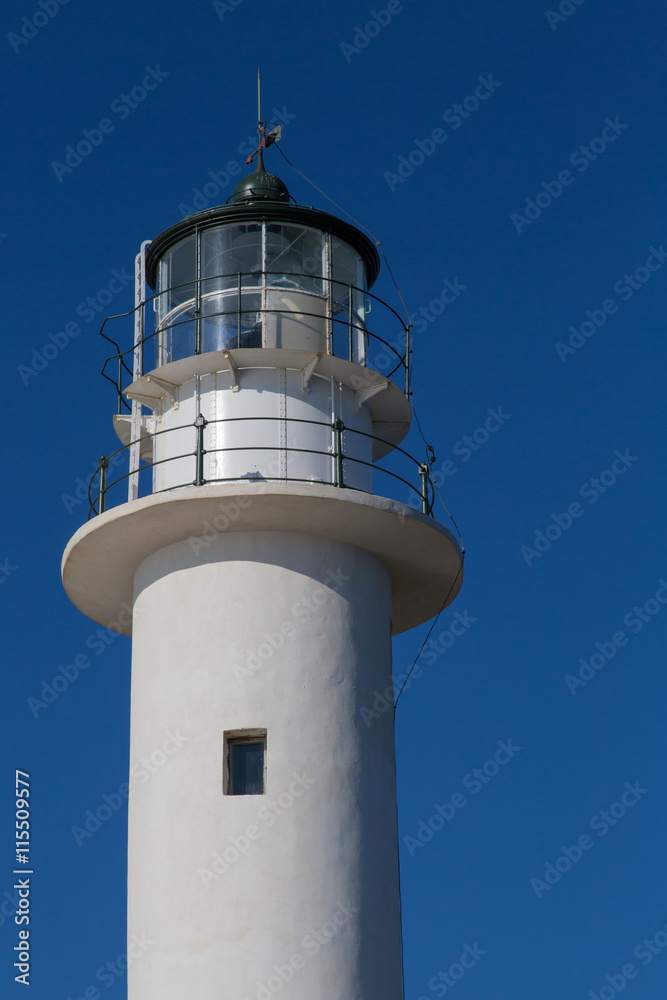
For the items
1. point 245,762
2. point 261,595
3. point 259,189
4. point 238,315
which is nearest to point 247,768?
point 245,762

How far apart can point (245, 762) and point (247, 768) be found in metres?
0.07

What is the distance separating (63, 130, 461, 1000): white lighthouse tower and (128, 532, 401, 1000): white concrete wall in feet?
0.08

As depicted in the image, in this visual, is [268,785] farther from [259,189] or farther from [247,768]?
[259,189]

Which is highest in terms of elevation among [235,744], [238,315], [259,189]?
[259,189]

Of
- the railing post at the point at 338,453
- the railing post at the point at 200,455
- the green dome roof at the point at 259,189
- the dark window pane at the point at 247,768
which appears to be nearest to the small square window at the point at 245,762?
the dark window pane at the point at 247,768

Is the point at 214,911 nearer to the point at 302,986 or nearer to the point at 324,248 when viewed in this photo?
the point at 302,986

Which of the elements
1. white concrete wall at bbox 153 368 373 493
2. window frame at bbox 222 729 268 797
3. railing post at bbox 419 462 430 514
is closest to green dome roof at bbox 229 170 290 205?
white concrete wall at bbox 153 368 373 493

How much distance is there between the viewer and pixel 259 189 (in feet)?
63.4

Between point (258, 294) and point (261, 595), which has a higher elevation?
point (258, 294)

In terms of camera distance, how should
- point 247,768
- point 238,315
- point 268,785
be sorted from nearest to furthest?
point 268,785
point 247,768
point 238,315

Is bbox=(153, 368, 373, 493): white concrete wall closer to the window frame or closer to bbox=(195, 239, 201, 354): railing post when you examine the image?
bbox=(195, 239, 201, 354): railing post

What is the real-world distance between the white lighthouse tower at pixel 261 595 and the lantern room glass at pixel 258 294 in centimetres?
3

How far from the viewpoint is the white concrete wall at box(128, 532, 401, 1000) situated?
15.9m

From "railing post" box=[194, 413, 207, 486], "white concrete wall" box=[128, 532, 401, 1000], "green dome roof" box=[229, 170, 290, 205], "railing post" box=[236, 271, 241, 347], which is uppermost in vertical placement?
"green dome roof" box=[229, 170, 290, 205]
